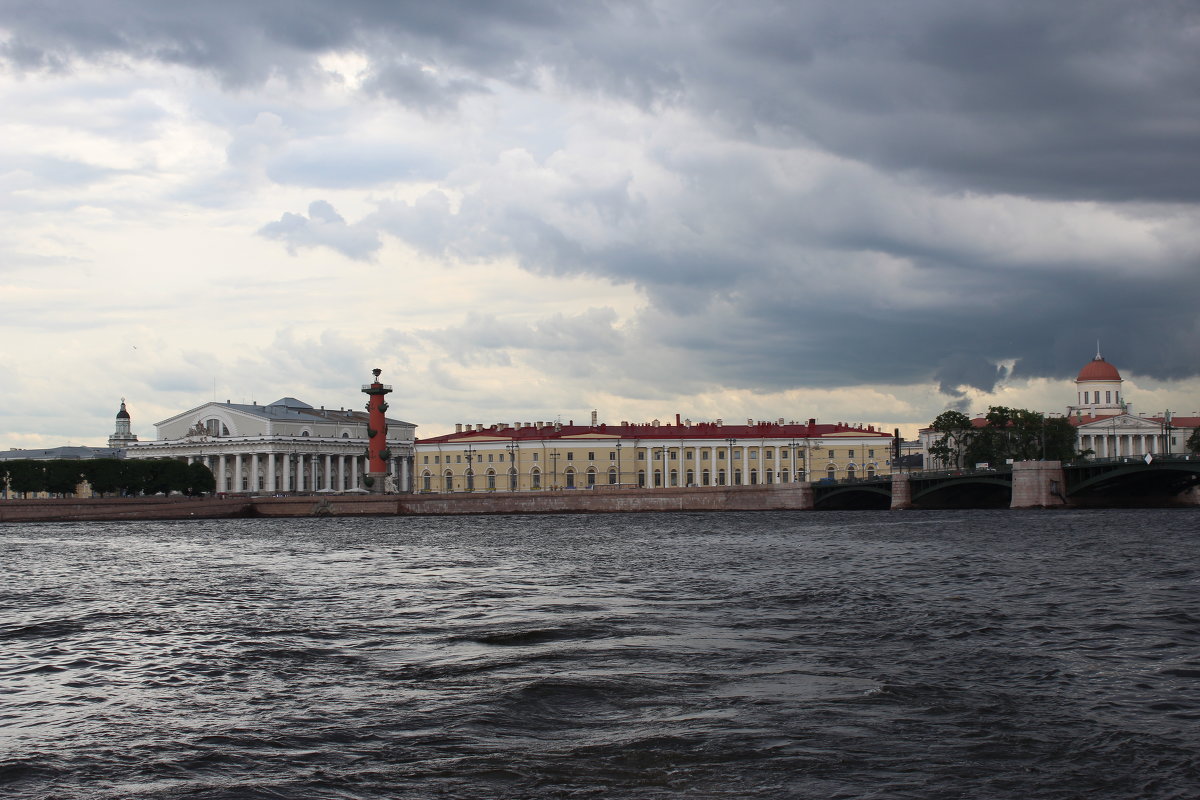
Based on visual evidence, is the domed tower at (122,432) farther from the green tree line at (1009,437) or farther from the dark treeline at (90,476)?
the green tree line at (1009,437)

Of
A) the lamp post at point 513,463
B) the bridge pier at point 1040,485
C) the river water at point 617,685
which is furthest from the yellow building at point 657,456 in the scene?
the river water at point 617,685

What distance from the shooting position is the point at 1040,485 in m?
46.9

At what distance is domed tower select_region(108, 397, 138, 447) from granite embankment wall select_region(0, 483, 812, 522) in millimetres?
46039

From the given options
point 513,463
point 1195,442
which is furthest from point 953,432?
point 513,463

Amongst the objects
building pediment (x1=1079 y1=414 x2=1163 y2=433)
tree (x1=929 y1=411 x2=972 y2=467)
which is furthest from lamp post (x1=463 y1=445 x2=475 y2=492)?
building pediment (x1=1079 y1=414 x2=1163 y2=433)

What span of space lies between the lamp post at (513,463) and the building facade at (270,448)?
9.62 meters

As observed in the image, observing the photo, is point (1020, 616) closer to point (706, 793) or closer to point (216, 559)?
point (706, 793)

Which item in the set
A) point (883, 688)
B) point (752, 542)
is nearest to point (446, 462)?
point (752, 542)

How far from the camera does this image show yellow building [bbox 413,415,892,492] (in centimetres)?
8138

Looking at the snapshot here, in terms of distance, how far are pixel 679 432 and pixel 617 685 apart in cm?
7476

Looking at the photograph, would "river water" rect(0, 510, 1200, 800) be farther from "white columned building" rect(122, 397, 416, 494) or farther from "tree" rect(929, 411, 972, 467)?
"white columned building" rect(122, 397, 416, 494)

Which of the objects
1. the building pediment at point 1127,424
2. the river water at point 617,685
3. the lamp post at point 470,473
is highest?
the building pediment at point 1127,424

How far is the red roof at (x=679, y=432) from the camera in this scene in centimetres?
8219

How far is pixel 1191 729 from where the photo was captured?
736cm
